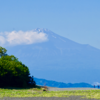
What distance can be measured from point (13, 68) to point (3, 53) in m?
30.5

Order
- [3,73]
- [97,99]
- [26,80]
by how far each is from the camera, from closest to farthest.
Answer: [97,99], [3,73], [26,80]

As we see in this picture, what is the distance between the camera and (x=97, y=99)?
23.5 meters

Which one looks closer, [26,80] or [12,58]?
[26,80]

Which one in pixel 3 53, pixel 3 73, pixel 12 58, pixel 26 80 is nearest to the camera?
pixel 3 73

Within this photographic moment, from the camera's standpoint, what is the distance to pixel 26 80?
6134 centimetres

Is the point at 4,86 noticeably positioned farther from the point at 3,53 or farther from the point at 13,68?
the point at 3,53

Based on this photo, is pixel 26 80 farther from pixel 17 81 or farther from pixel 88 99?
pixel 88 99

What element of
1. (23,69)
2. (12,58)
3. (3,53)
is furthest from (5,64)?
(3,53)

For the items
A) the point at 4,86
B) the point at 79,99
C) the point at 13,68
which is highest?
the point at 13,68

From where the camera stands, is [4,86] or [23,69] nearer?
[4,86]

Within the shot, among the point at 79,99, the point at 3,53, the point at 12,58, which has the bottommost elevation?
the point at 79,99

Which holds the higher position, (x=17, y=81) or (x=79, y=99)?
(x=17, y=81)

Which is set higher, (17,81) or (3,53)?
(3,53)

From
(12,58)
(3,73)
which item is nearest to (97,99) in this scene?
(3,73)
